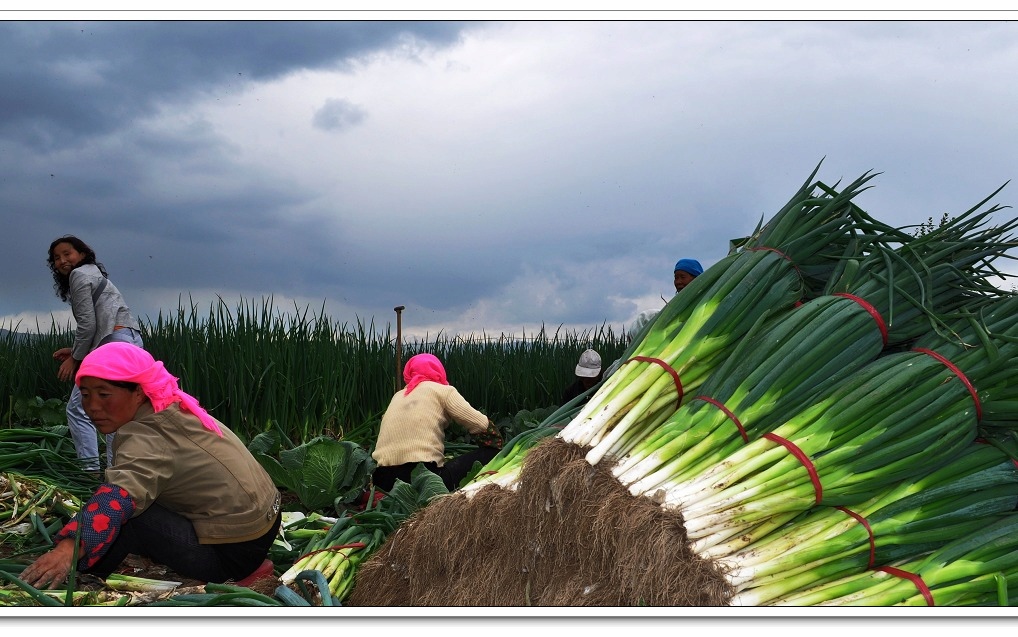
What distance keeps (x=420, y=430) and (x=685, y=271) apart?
6.12ft

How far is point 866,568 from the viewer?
2318 millimetres

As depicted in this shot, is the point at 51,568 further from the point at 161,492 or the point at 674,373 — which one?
the point at 674,373

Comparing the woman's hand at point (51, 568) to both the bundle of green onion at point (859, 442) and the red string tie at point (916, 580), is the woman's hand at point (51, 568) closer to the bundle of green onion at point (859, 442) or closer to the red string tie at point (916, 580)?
the bundle of green onion at point (859, 442)

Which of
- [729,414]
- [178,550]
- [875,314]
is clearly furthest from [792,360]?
[178,550]

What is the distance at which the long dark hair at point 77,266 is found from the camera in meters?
5.14

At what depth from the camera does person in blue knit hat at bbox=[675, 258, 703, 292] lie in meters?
4.96

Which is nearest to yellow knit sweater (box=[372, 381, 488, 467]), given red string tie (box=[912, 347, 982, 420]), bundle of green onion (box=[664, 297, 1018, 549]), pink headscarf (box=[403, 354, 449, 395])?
pink headscarf (box=[403, 354, 449, 395])

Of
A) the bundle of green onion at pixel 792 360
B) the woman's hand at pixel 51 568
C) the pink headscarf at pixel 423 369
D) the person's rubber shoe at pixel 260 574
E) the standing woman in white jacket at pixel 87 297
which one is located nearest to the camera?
the bundle of green onion at pixel 792 360

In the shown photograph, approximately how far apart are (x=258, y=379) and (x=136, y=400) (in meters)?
3.38

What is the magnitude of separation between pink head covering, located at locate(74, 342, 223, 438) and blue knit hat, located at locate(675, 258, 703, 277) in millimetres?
3069

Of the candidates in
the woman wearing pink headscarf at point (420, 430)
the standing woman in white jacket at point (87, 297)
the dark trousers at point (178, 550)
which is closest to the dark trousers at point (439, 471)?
the woman wearing pink headscarf at point (420, 430)

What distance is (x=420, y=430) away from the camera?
4.48 m

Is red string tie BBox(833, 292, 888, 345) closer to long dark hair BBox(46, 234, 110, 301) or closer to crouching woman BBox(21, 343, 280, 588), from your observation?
crouching woman BBox(21, 343, 280, 588)
